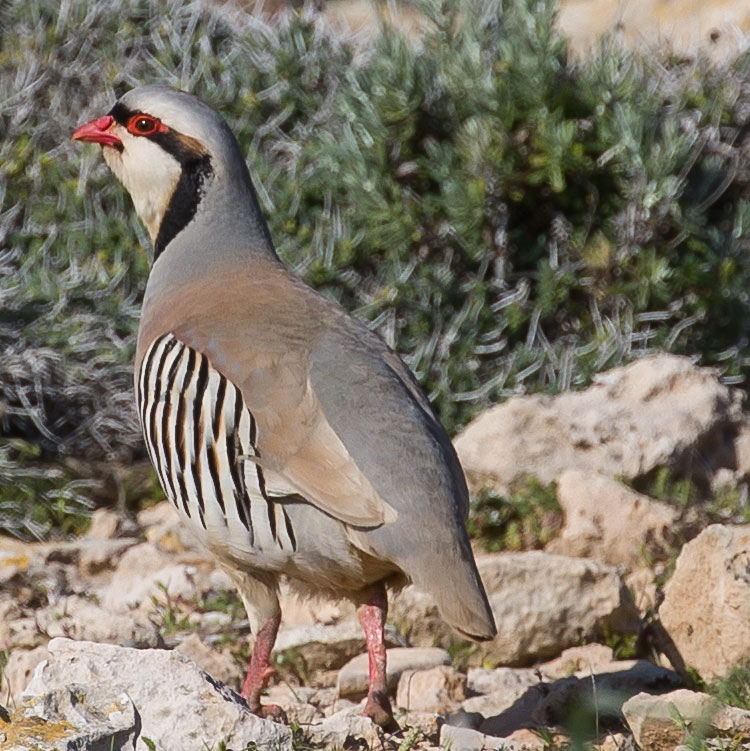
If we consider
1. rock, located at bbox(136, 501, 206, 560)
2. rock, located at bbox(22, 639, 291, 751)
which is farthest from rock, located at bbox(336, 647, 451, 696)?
rock, located at bbox(136, 501, 206, 560)

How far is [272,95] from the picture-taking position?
314 inches

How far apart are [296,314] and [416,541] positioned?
3.13 ft

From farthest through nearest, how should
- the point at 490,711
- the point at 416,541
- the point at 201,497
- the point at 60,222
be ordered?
the point at 60,222 < the point at 490,711 < the point at 201,497 < the point at 416,541

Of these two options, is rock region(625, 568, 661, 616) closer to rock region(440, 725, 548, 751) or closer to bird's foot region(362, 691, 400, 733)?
rock region(440, 725, 548, 751)

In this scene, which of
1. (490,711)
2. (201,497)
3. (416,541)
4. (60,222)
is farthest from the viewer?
(60,222)

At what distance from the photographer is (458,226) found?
7.42m

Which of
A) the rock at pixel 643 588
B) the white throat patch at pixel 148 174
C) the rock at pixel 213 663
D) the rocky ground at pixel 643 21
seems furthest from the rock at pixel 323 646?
the rocky ground at pixel 643 21

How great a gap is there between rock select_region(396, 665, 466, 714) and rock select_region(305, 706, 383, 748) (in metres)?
0.88

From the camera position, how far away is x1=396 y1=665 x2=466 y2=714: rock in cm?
481

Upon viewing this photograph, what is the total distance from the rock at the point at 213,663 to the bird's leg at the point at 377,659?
2.20 ft

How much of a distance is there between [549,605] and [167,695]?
6.49 feet

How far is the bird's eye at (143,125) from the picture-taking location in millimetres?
5266

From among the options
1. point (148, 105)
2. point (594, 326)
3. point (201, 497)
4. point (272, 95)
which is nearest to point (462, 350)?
point (594, 326)

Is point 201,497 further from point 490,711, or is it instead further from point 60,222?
point 60,222
